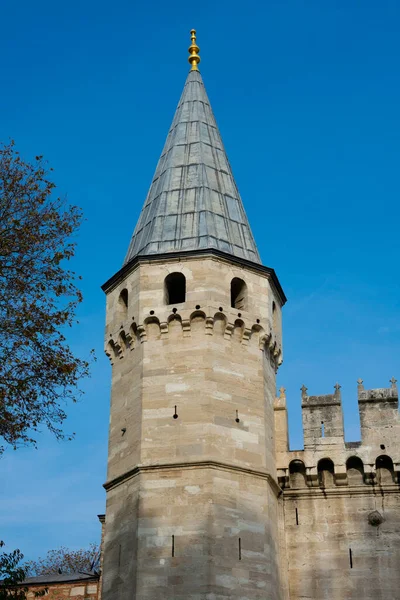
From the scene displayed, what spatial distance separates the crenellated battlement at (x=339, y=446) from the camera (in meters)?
22.6

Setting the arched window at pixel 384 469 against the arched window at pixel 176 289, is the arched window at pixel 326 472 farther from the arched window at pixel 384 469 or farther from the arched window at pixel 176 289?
the arched window at pixel 176 289

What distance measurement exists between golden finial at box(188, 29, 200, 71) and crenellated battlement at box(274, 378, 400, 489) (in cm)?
1156

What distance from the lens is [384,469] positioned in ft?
74.5

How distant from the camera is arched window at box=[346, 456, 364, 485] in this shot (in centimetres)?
2270

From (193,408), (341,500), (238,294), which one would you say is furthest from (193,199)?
(341,500)

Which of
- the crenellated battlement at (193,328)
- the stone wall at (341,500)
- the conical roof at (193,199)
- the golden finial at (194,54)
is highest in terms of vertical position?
the golden finial at (194,54)

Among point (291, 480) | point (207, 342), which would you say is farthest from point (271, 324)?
point (291, 480)

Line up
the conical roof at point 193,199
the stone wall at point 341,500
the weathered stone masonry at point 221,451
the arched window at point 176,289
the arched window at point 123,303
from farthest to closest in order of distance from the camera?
the conical roof at point 193,199 < the arched window at point 123,303 < the arched window at point 176,289 < the stone wall at point 341,500 < the weathered stone masonry at point 221,451

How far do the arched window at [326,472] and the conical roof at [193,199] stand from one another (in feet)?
17.0

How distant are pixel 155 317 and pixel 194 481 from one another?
13.1 ft

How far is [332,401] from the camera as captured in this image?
Answer: 23.4 metres

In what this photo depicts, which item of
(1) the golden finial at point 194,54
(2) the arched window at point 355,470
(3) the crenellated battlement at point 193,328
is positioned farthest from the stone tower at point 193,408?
(1) the golden finial at point 194,54

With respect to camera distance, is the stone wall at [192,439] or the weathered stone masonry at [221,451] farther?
the weathered stone masonry at [221,451]

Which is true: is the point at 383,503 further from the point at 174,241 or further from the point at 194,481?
the point at 174,241
